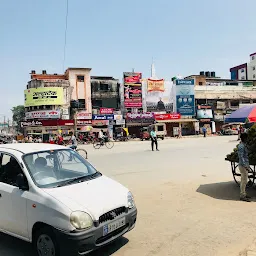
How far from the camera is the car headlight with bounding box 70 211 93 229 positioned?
3.65m

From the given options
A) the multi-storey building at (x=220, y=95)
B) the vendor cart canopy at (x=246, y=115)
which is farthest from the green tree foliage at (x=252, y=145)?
the multi-storey building at (x=220, y=95)

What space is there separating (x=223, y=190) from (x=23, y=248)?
5010 mm

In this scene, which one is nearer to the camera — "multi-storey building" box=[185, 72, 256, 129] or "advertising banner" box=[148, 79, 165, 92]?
"advertising banner" box=[148, 79, 165, 92]

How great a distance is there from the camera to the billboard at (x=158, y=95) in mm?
48188

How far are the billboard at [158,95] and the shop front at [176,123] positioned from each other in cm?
181

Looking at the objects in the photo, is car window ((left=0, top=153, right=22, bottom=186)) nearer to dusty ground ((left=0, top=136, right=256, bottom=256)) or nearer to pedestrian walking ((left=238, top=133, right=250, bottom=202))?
dusty ground ((left=0, top=136, right=256, bottom=256))

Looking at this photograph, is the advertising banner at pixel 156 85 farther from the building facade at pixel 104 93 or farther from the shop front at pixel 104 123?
the shop front at pixel 104 123

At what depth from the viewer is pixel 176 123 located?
4897 cm

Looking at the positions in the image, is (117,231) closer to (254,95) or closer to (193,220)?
(193,220)

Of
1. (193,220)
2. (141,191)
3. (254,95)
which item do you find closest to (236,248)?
(193,220)

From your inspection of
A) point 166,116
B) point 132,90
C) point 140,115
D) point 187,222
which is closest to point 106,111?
point 140,115

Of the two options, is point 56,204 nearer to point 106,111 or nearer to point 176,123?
point 106,111

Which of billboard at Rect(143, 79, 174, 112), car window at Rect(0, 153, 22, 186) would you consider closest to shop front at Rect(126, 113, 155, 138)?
billboard at Rect(143, 79, 174, 112)

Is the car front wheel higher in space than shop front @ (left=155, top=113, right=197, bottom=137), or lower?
lower
